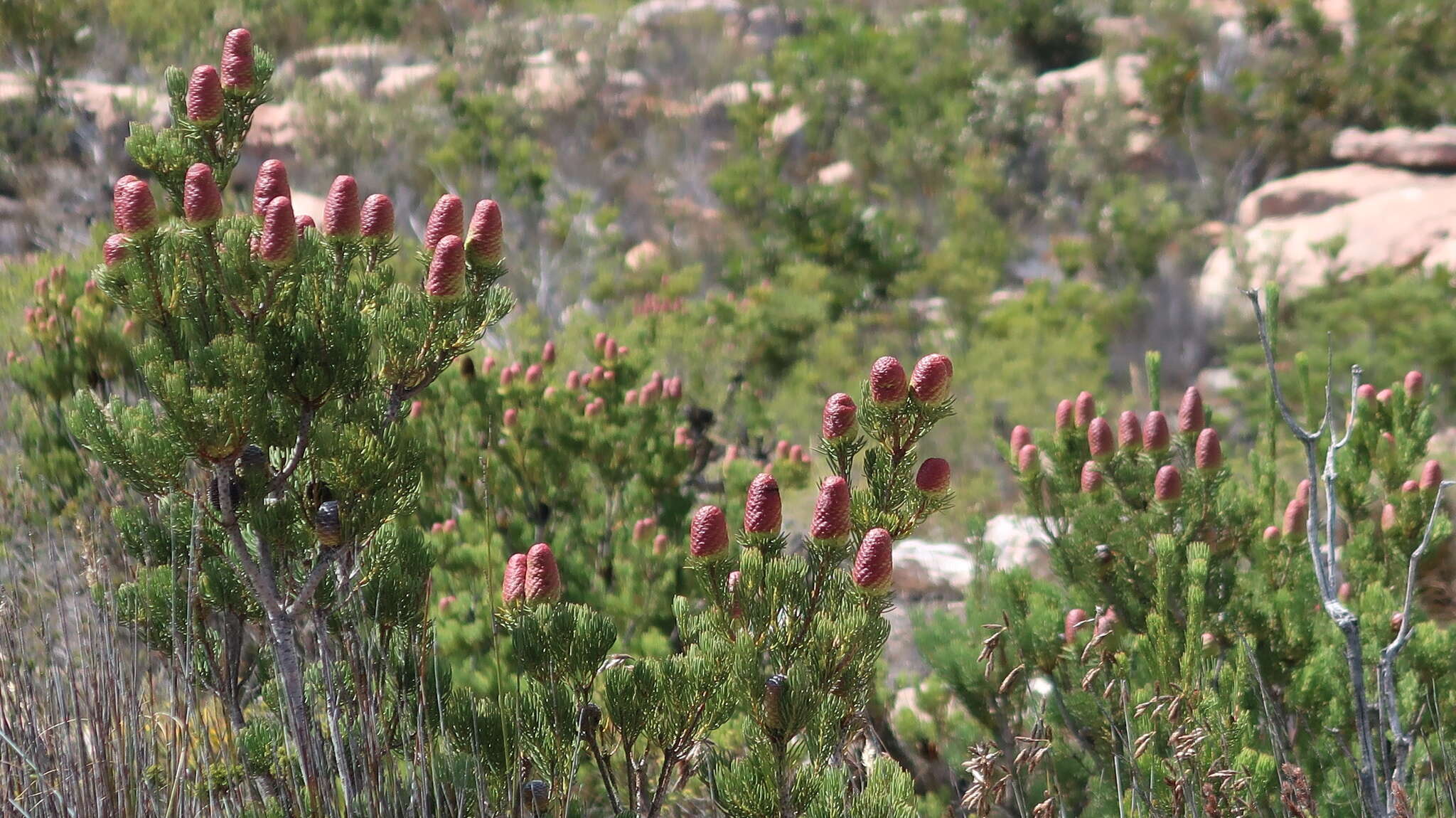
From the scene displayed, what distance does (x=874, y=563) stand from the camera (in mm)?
1651

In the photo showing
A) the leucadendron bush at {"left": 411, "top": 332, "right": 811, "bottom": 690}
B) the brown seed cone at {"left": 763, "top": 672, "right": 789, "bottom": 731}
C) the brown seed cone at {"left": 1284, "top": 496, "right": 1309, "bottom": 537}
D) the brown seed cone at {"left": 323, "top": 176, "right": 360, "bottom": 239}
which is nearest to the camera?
the brown seed cone at {"left": 763, "top": 672, "right": 789, "bottom": 731}

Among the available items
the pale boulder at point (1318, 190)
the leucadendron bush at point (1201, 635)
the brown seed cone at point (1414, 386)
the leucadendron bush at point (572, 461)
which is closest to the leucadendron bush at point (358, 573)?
the leucadendron bush at point (1201, 635)

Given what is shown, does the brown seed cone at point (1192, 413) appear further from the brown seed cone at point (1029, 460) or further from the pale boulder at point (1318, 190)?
the pale boulder at point (1318, 190)

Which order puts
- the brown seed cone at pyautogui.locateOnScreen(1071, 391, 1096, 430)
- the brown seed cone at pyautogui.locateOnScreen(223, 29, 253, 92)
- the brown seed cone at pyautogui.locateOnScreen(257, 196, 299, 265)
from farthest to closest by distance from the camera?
the brown seed cone at pyautogui.locateOnScreen(1071, 391, 1096, 430) < the brown seed cone at pyautogui.locateOnScreen(223, 29, 253, 92) < the brown seed cone at pyautogui.locateOnScreen(257, 196, 299, 265)

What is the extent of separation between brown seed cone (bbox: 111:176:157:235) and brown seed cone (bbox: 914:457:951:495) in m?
1.23

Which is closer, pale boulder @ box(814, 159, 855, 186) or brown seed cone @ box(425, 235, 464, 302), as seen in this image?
brown seed cone @ box(425, 235, 464, 302)

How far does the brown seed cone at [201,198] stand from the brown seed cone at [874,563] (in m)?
1.13

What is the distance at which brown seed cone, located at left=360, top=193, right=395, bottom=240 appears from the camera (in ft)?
6.69

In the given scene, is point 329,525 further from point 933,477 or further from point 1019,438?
Result: point 1019,438

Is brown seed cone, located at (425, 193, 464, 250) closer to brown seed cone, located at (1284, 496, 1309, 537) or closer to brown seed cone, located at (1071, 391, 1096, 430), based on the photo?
brown seed cone, located at (1071, 391, 1096, 430)

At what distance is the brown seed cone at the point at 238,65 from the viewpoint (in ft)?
6.94

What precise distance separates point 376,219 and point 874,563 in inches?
40.6

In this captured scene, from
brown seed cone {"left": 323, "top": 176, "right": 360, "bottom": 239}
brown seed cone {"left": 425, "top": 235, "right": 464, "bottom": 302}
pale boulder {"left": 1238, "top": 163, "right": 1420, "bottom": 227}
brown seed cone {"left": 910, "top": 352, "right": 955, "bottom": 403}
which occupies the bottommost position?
pale boulder {"left": 1238, "top": 163, "right": 1420, "bottom": 227}

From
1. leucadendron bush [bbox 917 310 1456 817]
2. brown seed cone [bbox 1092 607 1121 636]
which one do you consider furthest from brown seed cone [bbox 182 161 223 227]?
brown seed cone [bbox 1092 607 1121 636]
